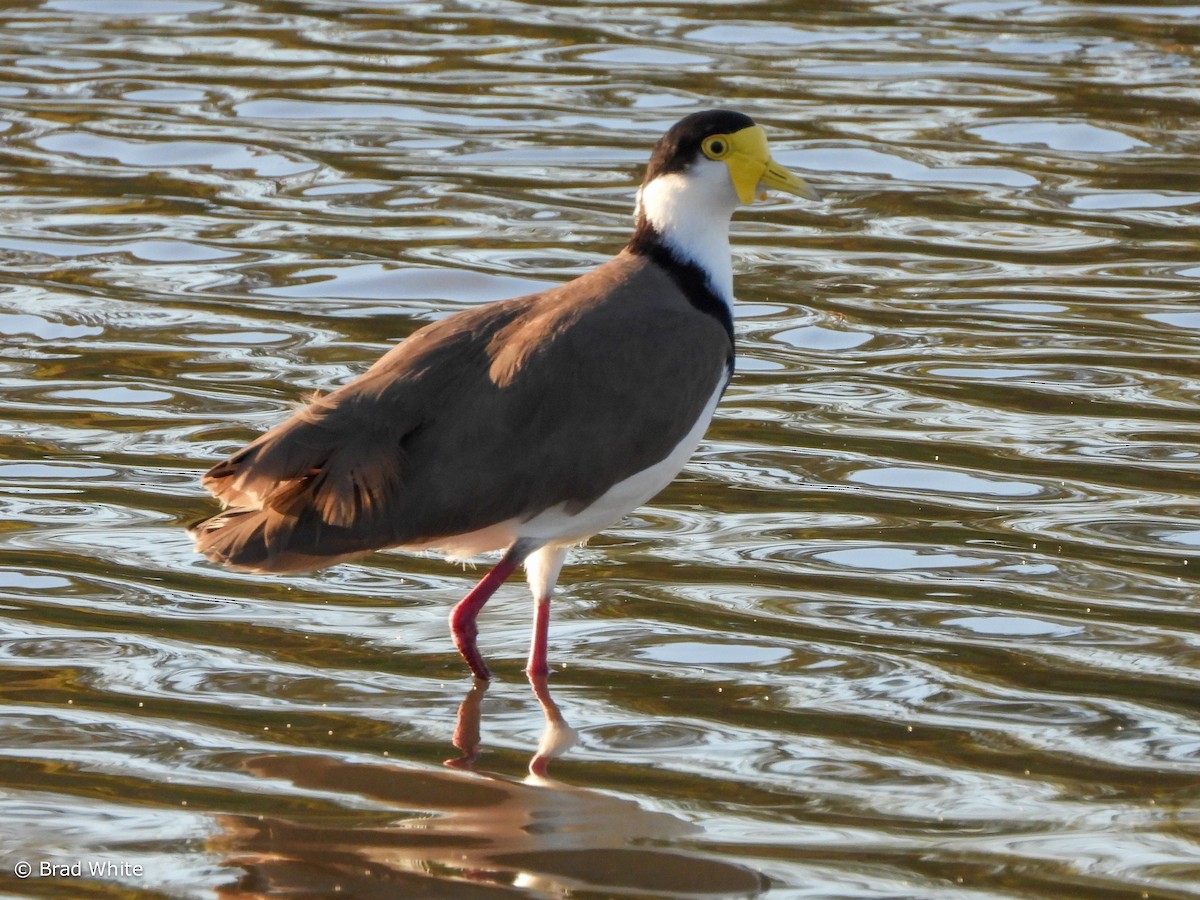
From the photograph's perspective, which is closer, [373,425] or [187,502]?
[373,425]

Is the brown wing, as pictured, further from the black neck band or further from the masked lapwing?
the black neck band

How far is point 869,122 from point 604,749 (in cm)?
945

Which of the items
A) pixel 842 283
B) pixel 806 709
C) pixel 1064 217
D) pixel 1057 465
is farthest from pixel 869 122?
pixel 806 709

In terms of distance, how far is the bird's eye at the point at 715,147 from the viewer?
8438 millimetres

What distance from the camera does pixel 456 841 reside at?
636cm

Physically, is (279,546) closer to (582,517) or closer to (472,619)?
(472,619)

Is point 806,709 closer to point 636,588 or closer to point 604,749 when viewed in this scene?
point 604,749

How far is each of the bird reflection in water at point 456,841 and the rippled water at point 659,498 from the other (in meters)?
0.02

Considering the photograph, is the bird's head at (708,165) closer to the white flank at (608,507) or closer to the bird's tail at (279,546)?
the white flank at (608,507)

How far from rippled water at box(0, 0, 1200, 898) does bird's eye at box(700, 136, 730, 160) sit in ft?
5.43

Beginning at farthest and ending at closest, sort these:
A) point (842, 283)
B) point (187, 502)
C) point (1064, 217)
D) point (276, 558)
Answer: point (1064, 217), point (842, 283), point (187, 502), point (276, 558)

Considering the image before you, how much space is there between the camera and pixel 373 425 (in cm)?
765

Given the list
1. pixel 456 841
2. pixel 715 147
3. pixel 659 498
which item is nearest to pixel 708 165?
pixel 715 147

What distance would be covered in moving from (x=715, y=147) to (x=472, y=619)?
2.18 m
